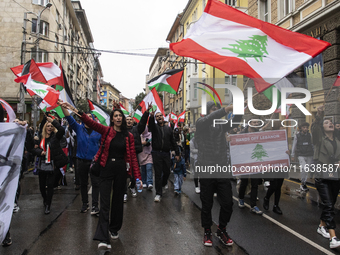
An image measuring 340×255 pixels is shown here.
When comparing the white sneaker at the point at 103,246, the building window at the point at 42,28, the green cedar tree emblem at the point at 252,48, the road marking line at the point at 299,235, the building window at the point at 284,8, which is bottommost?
the road marking line at the point at 299,235

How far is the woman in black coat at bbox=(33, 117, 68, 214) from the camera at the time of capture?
5.93 metres

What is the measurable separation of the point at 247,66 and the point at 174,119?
644 inches

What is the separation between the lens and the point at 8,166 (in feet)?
13.4

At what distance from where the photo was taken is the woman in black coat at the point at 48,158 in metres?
5.93

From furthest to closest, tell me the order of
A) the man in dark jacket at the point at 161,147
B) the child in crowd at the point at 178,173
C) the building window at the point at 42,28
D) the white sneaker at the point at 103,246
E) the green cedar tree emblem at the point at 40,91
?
the building window at the point at 42,28
the child in crowd at the point at 178,173
the man in dark jacket at the point at 161,147
the green cedar tree emblem at the point at 40,91
the white sneaker at the point at 103,246

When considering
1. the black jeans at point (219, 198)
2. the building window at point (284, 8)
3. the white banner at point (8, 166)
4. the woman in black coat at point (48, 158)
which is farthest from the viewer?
the building window at point (284, 8)

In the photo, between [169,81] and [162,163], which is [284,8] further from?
[162,163]

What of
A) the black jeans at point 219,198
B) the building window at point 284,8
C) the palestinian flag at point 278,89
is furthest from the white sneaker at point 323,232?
the building window at point 284,8

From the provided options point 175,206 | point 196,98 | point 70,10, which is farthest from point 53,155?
point 70,10

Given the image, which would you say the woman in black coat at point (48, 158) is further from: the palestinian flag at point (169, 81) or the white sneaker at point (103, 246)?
the palestinian flag at point (169, 81)

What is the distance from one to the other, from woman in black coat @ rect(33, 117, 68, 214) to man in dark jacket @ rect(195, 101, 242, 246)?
9.56ft

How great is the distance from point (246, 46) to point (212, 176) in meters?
2.05

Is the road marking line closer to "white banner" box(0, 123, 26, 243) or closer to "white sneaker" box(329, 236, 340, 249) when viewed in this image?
"white sneaker" box(329, 236, 340, 249)

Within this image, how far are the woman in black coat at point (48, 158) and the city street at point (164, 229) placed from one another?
1.37 ft
